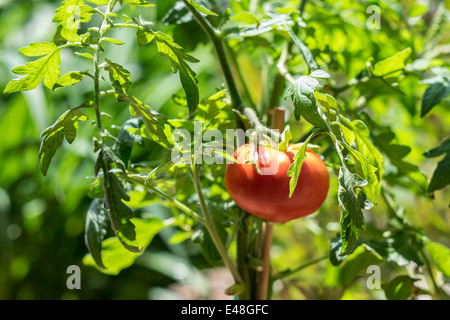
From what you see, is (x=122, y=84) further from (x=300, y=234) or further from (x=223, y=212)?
(x=300, y=234)

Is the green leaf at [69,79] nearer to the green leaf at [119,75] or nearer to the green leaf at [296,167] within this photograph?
the green leaf at [119,75]

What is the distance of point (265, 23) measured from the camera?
1.18 ft

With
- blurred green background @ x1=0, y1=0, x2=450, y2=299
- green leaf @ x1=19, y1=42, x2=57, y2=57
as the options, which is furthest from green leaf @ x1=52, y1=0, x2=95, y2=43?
blurred green background @ x1=0, y1=0, x2=450, y2=299

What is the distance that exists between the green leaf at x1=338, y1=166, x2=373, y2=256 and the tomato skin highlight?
4 centimetres

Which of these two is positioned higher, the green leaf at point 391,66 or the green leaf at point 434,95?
the green leaf at point 391,66

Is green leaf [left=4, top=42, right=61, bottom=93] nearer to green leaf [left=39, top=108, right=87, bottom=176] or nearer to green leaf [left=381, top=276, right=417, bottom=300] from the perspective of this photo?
green leaf [left=39, top=108, right=87, bottom=176]

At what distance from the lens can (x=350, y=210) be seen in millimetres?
266

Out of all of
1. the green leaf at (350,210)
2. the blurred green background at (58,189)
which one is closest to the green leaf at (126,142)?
the green leaf at (350,210)

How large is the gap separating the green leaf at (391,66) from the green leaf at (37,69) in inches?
10.6

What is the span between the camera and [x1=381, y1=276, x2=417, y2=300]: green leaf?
1.34 ft

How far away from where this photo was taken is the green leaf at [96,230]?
1.12ft

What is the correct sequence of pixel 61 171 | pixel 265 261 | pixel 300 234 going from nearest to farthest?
pixel 265 261, pixel 300 234, pixel 61 171
